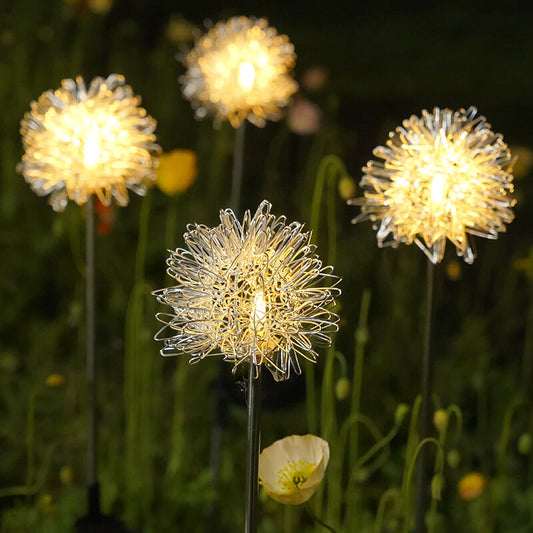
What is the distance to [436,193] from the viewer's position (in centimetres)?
59

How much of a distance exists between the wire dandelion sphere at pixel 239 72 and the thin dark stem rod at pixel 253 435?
1.38ft

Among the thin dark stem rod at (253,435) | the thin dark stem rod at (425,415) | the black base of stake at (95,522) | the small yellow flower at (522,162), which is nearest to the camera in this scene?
the thin dark stem rod at (253,435)

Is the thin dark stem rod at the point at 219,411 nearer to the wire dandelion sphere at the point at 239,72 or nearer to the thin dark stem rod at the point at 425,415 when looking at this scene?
the wire dandelion sphere at the point at 239,72

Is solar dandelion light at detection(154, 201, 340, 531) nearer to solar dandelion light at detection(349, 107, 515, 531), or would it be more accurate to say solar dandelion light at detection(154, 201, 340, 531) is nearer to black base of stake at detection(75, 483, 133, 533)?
solar dandelion light at detection(349, 107, 515, 531)

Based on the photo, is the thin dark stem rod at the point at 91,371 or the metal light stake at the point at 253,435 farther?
the thin dark stem rod at the point at 91,371

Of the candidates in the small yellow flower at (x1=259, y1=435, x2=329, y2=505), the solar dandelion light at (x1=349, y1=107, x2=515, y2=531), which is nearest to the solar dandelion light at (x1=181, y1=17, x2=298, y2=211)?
the solar dandelion light at (x1=349, y1=107, x2=515, y2=531)

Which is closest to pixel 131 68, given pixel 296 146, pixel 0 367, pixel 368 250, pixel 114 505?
pixel 296 146

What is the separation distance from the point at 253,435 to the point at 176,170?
0.49m

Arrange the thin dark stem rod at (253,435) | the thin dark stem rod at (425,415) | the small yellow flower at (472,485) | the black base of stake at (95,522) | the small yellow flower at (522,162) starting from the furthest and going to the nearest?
the small yellow flower at (522,162), the small yellow flower at (472,485), the black base of stake at (95,522), the thin dark stem rod at (425,415), the thin dark stem rod at (253,435)

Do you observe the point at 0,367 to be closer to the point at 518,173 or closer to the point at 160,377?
the point at 160,377

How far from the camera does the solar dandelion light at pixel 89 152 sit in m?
0.71

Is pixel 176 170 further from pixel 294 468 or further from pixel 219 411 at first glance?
pixel 294 468

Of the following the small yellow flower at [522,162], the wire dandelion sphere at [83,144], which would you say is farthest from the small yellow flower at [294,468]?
the small yellow flower at [522,162]

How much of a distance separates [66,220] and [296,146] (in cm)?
61
